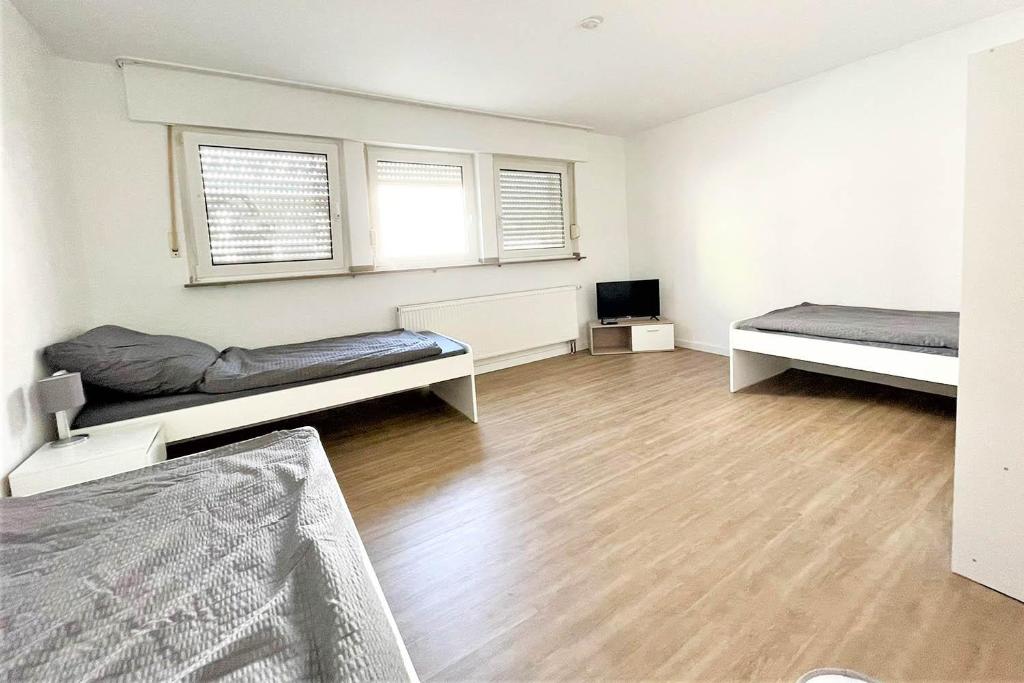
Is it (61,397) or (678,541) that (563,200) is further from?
(61,397)

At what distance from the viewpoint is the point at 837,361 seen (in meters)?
3.14

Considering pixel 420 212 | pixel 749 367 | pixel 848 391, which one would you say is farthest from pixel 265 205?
pixel 848 391

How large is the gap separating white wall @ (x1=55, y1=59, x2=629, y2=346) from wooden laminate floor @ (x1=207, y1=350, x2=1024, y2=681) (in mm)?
1026

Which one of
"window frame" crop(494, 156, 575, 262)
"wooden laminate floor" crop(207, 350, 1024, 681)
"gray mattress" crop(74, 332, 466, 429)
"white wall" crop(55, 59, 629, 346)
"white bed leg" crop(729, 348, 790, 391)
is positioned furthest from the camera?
"window frame" crop(494, 156, 575, 262)

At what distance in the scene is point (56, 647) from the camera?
833mm

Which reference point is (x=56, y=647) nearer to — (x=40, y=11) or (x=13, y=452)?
(x=13, y=452)

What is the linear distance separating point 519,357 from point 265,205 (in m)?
2.71

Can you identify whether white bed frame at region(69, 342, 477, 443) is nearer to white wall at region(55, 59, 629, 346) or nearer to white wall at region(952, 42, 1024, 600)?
white wall at region(55, 59, 629, 346)

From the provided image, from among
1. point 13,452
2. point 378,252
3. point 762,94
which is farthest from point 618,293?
point 13,452

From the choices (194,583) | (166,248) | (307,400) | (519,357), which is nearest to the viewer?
(194,583)

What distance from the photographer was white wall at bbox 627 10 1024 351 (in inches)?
131

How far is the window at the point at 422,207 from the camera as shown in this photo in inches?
163

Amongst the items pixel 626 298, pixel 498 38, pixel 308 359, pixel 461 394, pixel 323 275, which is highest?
pixel 498 38

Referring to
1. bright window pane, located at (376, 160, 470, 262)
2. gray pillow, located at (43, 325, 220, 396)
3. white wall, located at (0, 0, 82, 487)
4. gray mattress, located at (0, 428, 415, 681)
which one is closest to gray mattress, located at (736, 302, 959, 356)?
bright window pane, located at (376, 160, 470, 262)
